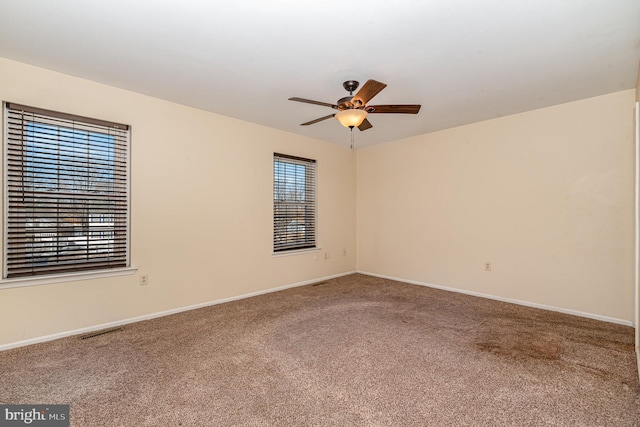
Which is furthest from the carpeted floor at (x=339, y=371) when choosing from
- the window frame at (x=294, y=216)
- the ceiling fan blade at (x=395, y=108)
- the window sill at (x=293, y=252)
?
the ceiling fan blade at (x=395, y=108)

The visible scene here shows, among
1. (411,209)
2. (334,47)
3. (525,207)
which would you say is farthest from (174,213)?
(525,207)

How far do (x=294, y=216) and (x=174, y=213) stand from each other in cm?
191

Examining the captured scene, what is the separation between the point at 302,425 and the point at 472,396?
1.11m

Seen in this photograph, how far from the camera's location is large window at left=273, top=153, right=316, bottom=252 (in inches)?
184

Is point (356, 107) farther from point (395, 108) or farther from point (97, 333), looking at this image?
point (97, 333)

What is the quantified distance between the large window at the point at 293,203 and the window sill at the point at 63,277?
203cm

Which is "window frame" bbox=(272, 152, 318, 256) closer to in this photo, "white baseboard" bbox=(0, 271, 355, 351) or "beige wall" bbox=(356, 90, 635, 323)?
"white baseboard" bbox=(0, 271, 355, 351)

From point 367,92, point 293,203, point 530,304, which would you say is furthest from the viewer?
point 293,203

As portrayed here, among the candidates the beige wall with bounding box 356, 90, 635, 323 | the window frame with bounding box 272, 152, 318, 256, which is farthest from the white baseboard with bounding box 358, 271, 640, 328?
the window frame with bounding box 272, 152, 318, 256

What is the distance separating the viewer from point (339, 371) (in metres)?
2.23

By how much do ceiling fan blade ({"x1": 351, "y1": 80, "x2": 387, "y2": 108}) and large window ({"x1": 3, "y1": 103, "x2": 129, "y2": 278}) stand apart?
249 centimetres

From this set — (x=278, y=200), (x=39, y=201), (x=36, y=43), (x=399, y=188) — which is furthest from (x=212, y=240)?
(x=399, y=188)

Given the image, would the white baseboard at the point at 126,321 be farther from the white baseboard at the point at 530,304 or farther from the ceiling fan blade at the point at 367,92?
the ceiling fan blade at the point at 367,92

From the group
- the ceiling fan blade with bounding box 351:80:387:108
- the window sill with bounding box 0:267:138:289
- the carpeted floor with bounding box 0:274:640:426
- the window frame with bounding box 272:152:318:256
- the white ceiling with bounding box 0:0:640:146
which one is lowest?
the carpeted floor with bounding box 0:274:640:426
